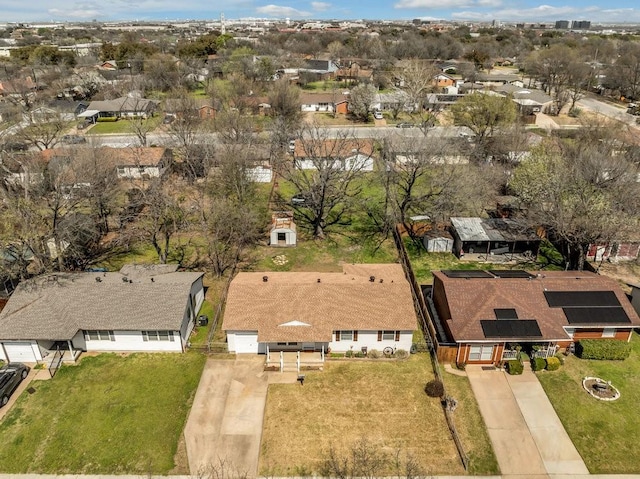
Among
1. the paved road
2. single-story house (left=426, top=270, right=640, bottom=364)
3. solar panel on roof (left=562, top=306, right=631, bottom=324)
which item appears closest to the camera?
single-story house (left=426, top=270, right=640, bottom=364)

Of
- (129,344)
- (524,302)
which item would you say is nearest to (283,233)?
(129,344)

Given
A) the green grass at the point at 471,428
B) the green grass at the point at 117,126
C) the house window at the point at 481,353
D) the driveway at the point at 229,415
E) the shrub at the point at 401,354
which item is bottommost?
the green grass at the point at 117,126

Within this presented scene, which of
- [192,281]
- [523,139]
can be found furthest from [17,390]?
[523,139]

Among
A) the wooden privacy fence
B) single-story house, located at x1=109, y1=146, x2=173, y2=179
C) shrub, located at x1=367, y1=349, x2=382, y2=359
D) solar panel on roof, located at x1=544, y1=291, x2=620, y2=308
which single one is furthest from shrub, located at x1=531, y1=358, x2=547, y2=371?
single-story house, located at x1=109, y1=146, x2=173, y2=179

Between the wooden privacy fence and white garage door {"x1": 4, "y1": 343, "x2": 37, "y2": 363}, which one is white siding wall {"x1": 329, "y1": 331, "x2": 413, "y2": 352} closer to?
the wooden privacy fence

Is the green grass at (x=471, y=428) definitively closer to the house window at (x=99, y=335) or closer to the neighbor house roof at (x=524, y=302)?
the neighbor house roof at (x=524, y=302)

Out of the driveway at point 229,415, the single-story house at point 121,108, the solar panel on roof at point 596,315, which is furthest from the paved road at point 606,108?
the single-story house at point 121,108
